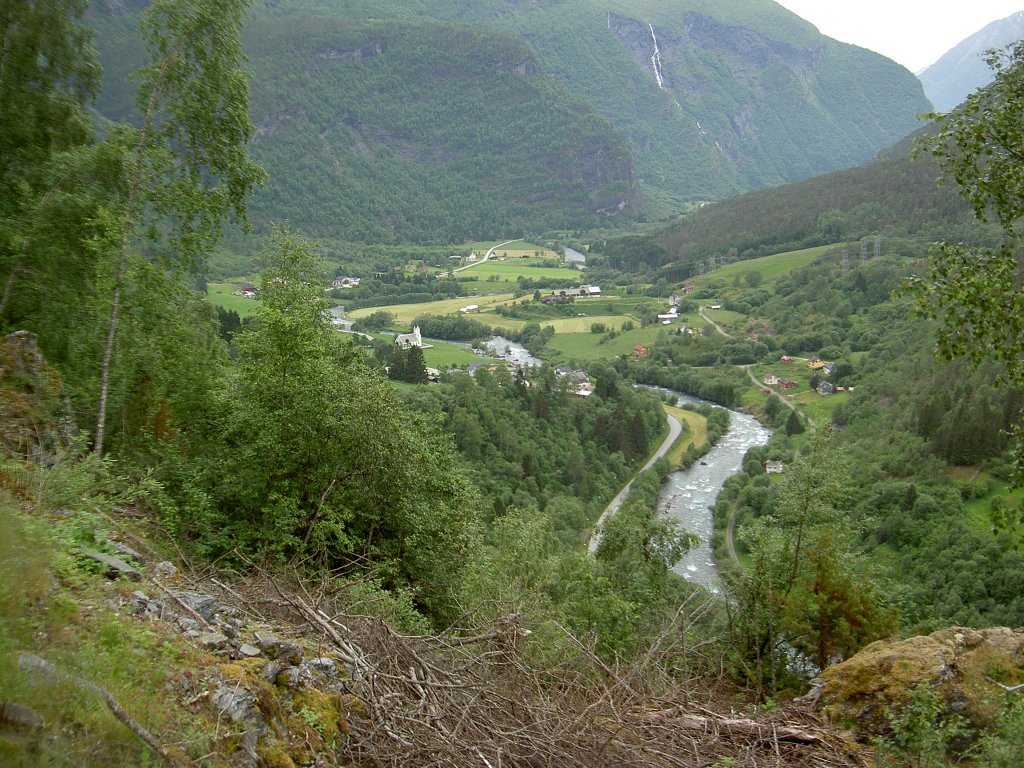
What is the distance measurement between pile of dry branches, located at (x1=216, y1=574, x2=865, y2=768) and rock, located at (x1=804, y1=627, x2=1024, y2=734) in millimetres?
570

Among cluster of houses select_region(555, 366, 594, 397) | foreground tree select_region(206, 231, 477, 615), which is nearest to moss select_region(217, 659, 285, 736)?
foreground tree select_region(206, 231, 477, 615)

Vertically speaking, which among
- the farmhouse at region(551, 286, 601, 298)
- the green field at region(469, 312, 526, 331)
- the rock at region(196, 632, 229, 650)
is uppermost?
the farmhouse at region(551, 286, 601, 298)

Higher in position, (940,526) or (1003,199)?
(1003,199)

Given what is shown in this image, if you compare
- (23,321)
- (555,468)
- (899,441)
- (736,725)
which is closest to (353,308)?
(555,468)

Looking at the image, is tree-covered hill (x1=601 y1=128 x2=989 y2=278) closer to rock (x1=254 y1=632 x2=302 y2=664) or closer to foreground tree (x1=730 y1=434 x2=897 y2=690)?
foreground tree (x1=730 y1=434 x2=897 y2=690)

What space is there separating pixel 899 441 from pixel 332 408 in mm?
58991

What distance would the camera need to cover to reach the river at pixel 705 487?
44.8 meters

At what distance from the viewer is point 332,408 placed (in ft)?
39.7

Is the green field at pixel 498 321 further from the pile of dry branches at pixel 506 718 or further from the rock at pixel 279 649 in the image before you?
the rock at pixel 279 649

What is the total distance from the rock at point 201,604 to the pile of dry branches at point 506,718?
1084mm

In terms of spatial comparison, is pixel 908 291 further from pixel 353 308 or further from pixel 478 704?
pixel 353 308

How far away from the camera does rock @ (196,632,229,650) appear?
5.55m

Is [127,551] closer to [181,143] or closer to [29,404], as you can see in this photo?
[29,404]

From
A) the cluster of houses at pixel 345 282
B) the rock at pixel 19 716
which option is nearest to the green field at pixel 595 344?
the cluster of houses at pixel 345 282
